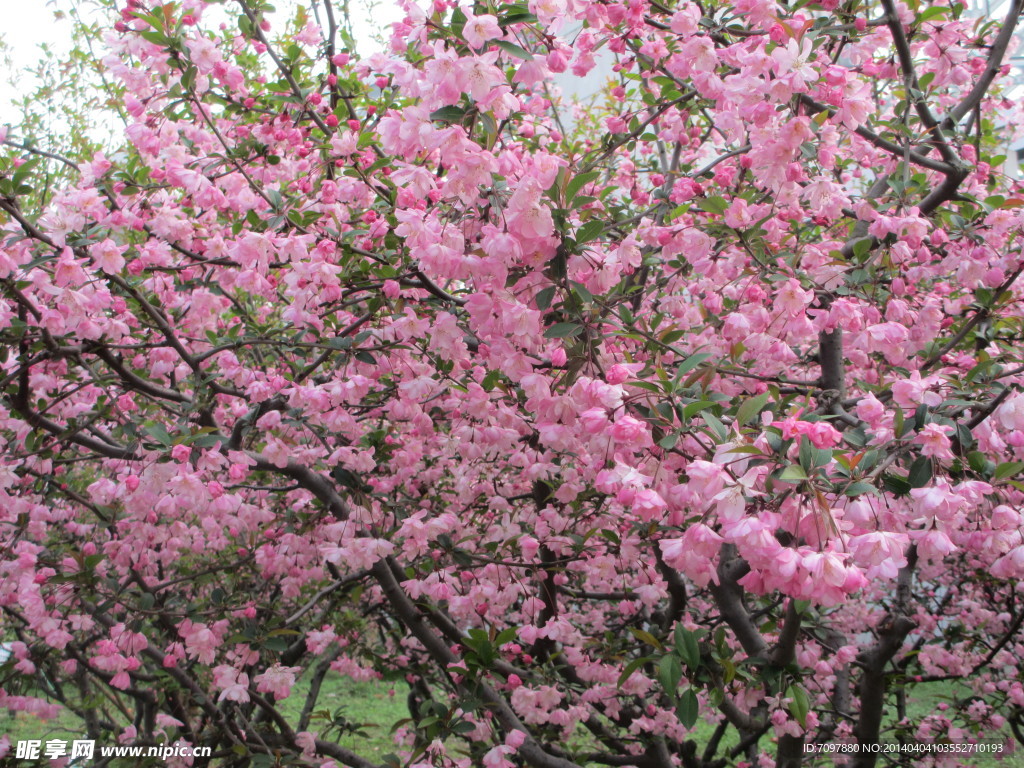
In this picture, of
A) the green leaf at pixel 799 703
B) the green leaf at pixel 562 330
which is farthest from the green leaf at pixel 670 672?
the green leaf at pixel 562 330

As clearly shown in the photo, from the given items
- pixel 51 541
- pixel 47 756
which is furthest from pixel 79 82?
pixel 47 756

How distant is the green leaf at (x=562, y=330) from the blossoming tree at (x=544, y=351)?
2.0 inches

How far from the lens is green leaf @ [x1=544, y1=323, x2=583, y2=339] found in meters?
1.61

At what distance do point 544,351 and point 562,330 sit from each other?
1.52 ft

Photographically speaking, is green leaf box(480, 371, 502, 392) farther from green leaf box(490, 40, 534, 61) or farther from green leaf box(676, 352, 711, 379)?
green leaf box(490, 40, 534, 61)

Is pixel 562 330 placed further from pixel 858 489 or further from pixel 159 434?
pixel 159 434

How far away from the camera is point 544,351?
2.08 m

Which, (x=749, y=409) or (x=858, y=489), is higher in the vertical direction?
(x=749, y=409)

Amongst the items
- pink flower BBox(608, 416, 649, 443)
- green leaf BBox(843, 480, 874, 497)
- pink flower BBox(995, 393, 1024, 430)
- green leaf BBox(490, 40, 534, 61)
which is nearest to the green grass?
pink flower BBox(995, 393, 1024, 430)

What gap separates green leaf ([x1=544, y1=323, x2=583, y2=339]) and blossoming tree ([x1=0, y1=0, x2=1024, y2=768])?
0.05 metres

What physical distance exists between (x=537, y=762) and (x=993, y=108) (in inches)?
139

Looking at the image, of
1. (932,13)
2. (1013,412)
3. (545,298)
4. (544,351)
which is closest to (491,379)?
(544,351)

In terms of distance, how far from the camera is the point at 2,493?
108 inches

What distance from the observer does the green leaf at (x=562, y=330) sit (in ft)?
5.28
